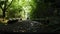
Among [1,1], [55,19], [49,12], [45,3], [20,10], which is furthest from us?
[20,10]

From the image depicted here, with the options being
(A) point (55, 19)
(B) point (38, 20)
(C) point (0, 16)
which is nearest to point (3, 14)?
(C) point (0, 16)

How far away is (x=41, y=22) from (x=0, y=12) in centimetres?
520

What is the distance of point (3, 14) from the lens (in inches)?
485

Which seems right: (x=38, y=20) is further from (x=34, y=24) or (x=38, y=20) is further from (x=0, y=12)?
(x=0, y=12)

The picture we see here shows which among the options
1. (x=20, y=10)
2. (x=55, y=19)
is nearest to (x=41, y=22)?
(x=55, y=19)

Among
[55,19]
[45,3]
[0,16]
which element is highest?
[45,3]

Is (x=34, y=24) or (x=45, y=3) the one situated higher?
(x=45, y=3)

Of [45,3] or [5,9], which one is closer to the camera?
[45,3]

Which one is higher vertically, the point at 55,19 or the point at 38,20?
the point at 55,19

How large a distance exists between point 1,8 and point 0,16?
68 cm

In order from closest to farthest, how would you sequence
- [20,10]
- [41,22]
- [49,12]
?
[49,12] → [41,22] → [20,10]

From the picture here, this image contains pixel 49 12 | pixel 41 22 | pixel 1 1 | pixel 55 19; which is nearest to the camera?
pixel 55 19

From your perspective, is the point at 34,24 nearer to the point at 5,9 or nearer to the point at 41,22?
the point at 41,22

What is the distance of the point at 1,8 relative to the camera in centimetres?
1225
